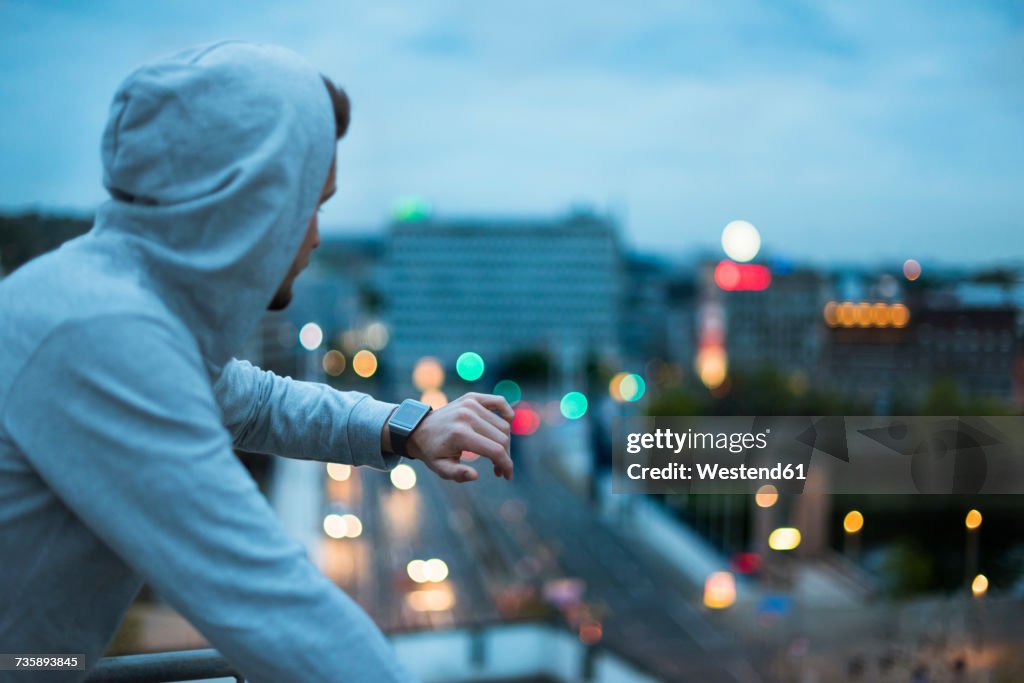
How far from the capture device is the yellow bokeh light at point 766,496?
1986cm

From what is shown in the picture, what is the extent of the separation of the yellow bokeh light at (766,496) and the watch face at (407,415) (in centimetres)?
1998

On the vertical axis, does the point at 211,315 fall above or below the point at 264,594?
above

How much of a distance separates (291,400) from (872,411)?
24340mm

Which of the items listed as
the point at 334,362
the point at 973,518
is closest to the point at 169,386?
the point at 973,518

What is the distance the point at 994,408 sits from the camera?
1797 cm

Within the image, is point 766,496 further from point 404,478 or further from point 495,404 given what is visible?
point 495,404

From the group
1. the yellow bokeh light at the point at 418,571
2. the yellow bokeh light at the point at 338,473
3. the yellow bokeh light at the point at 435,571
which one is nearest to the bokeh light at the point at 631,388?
the yellow bokeh light at the point at 338,473

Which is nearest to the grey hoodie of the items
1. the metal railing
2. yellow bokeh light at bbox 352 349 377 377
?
the metal railing

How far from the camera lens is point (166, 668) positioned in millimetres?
858

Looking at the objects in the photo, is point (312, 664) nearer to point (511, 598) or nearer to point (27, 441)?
point (27, 441)

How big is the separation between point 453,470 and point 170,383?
253mm

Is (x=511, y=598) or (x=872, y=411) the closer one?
(x=511, y=598)

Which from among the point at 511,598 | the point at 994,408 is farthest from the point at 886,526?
the point at 511,598

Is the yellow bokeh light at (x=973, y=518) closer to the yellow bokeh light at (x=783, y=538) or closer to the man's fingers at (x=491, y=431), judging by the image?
A: the man's fingers at (x=491, y=431)
